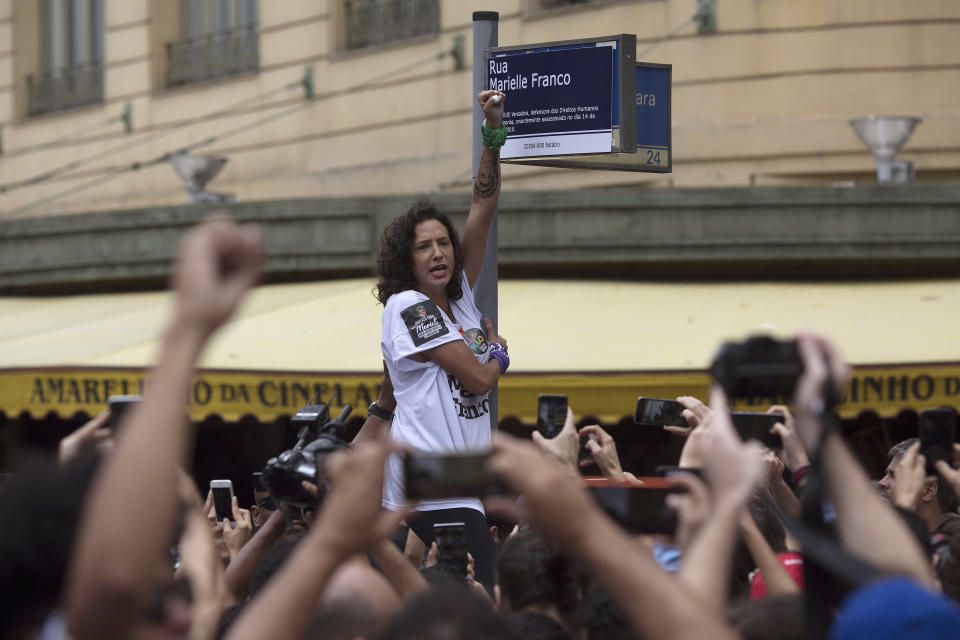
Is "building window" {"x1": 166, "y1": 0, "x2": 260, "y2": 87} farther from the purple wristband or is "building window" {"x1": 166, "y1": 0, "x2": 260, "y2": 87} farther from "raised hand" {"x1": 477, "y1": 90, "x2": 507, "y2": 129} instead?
the purple wristband

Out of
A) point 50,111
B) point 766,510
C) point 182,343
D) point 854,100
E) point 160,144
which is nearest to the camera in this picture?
point 182,343

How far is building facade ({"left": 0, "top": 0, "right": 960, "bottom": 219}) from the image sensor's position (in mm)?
10984

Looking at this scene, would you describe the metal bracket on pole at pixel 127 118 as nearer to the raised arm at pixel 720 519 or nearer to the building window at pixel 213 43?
the building window at pixel 213 43

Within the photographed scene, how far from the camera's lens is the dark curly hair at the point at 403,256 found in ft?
16.5

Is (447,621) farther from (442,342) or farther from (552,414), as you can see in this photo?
(442,342)

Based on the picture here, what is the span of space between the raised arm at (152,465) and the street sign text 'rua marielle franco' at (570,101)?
3288 mm

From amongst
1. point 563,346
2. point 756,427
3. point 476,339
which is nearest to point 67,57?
point 563,346

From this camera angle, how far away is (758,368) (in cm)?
241

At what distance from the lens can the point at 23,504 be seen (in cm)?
217

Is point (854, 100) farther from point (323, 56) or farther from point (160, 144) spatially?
point (160, 144)

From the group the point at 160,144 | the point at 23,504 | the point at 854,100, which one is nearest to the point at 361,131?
the point at 160,144

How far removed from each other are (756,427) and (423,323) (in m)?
1.44

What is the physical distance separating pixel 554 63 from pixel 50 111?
12.4 metres

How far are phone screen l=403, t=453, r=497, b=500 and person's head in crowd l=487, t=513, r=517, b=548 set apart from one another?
2.82 meters
